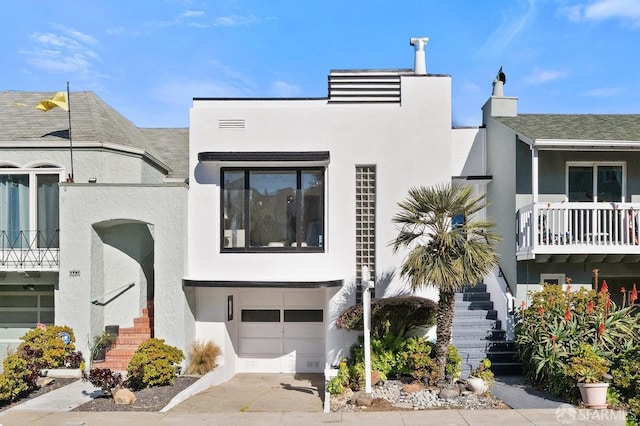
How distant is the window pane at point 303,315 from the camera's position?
44.7ft

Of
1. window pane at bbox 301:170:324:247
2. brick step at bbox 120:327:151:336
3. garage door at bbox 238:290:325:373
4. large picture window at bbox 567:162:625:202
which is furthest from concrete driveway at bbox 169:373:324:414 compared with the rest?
large picture window at bbox 567:162:625:202

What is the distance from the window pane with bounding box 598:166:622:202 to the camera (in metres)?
13.4

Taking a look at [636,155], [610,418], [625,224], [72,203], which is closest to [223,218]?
[72,203]

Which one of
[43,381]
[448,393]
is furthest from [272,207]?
[43,381]

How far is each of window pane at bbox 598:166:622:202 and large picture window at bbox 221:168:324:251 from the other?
739cm

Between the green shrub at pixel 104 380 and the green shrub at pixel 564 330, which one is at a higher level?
the green shrub at pixel 564 330

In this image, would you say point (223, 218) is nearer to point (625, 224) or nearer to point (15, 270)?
point (15, 270)

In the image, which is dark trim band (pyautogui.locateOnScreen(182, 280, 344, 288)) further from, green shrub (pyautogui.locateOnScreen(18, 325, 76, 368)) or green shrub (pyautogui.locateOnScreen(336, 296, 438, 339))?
green shrub (pyautogui.locateOnScreen(18, 325, 76, 368))

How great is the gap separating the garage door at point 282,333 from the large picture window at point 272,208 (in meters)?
1.82

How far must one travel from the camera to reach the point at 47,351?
1145cm

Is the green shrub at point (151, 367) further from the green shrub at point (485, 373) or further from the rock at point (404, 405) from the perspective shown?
the green shrub at point (485, 373)

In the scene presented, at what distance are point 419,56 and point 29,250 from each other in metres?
11.1

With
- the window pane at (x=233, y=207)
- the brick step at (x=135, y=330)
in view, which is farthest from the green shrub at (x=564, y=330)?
the brick step at (x=135, y=330)

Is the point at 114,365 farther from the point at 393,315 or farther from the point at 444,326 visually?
the point at 444,326
